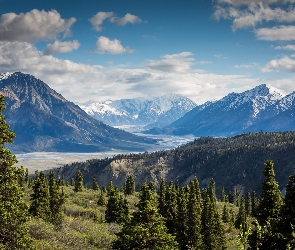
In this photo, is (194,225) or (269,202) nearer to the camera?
(269,202)

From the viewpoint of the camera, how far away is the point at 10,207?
21.6 m

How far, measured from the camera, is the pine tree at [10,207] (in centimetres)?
2131

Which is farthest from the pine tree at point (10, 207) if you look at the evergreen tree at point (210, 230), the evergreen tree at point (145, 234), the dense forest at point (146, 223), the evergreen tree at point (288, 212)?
the evergreen tree at point (210, 230)

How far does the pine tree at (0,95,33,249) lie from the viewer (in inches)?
839

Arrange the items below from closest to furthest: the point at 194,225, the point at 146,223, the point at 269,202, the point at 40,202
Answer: the point at 146,223, the point at 269,202, the point at 194,225, the point at 40,202

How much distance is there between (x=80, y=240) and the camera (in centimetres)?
3619

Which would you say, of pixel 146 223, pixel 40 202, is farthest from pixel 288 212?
pixel 40 202

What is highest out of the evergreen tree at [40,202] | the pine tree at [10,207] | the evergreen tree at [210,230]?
the pine tree at [10,207]

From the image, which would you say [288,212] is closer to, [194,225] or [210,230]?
[194,225]

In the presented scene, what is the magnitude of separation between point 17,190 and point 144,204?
11.0 m

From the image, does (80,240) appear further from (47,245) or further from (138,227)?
(138,227)

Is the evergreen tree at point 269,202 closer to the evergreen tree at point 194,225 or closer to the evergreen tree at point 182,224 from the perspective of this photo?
the evergreen tree at point 194,225

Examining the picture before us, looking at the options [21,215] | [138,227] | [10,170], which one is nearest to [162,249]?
[138,227]

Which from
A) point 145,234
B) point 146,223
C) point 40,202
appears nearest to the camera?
point 145,234
